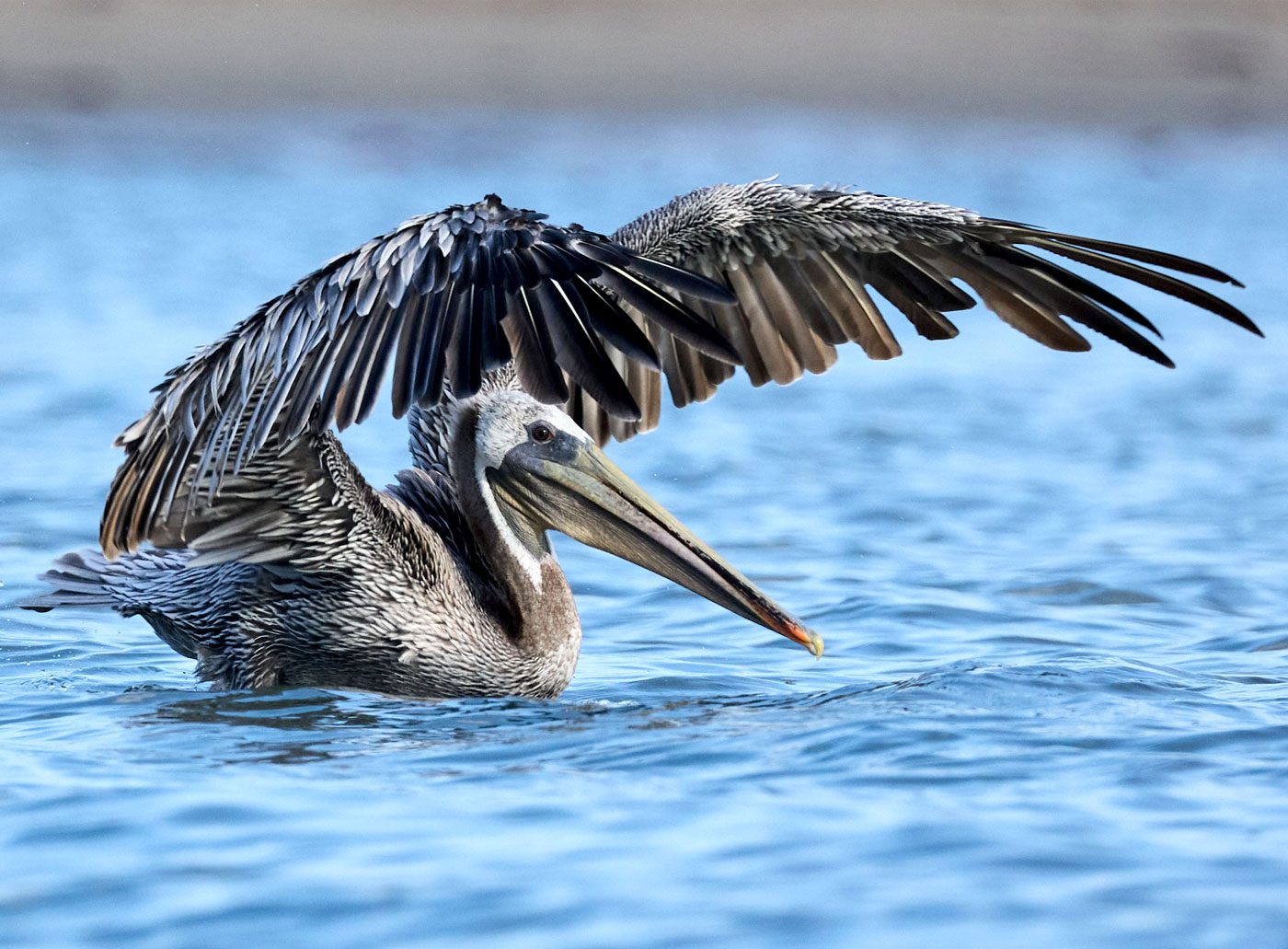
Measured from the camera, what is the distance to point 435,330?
4402 mm

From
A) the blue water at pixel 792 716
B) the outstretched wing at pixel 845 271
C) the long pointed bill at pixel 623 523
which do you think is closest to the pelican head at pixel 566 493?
the long pointed bill at pixel 623 523

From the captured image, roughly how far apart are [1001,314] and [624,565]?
2485 millimetres

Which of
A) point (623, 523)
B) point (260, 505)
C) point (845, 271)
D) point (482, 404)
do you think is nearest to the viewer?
point (260, 505)

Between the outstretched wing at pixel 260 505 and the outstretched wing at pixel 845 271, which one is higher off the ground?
the outstretched wing at pixel 845 271

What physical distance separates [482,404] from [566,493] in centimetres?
35

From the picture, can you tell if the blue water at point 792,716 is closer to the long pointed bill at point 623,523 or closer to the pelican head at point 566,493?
the long pointed bill at point 623,523

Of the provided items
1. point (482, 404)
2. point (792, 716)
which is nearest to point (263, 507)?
point (482, 404)

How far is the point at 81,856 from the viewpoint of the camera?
3934 mm

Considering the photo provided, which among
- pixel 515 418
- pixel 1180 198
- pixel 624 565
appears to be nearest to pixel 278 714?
pixel 515 418

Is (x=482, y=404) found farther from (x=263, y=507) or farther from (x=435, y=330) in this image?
→ (x=435, y=330)

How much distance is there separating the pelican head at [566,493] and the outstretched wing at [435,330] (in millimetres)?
704

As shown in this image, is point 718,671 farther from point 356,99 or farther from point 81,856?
point 356,99

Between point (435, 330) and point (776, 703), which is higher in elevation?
point (435, 330)

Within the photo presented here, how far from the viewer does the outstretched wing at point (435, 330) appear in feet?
13.9
